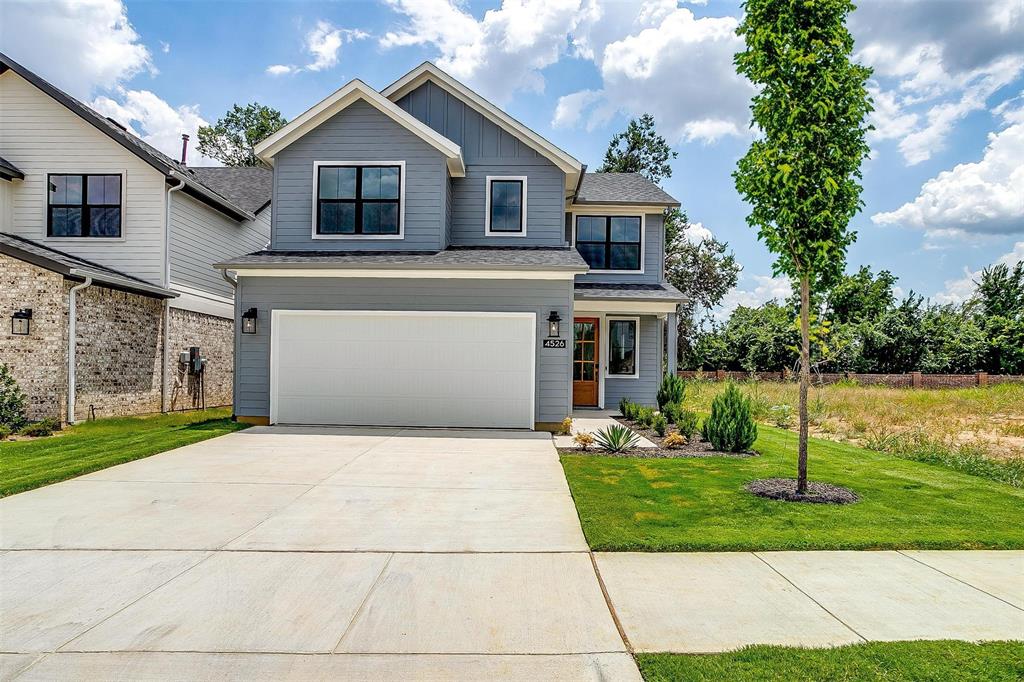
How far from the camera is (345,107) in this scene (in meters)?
12.7

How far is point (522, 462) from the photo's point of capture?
8594mm

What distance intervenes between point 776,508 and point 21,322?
1337 centimetres

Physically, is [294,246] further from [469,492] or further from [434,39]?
[469,492]

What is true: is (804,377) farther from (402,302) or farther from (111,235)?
(111,235)

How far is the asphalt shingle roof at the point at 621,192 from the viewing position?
1566cm

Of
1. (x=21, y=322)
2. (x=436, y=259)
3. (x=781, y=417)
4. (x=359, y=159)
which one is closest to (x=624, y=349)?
(x=781, y=417)

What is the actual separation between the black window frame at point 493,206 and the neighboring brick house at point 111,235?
7.30 m

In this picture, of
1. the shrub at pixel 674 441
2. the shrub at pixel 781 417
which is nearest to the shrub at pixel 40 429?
the shrub at pixel 674 441

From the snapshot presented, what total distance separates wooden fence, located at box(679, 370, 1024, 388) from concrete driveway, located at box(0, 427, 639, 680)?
2173cm

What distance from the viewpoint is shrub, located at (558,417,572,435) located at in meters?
11.5

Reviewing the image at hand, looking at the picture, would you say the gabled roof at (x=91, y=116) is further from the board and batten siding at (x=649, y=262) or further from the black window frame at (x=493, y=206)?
the board and batten siding at (x=649, y=262)

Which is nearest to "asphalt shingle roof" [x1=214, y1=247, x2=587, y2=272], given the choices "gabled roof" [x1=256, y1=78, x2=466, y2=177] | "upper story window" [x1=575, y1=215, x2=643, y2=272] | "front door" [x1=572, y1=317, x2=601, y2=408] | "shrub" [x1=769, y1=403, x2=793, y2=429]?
"gabled roof" [x1=256, y1=78, x2=466, y2=177]

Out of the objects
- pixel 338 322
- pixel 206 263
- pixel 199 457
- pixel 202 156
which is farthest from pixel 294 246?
pixel 202 156

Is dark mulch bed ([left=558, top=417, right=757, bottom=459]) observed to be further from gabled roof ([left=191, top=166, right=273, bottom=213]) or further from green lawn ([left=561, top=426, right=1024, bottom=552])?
gabled roof ([left=191, top=166, right=273, bottom=213])
